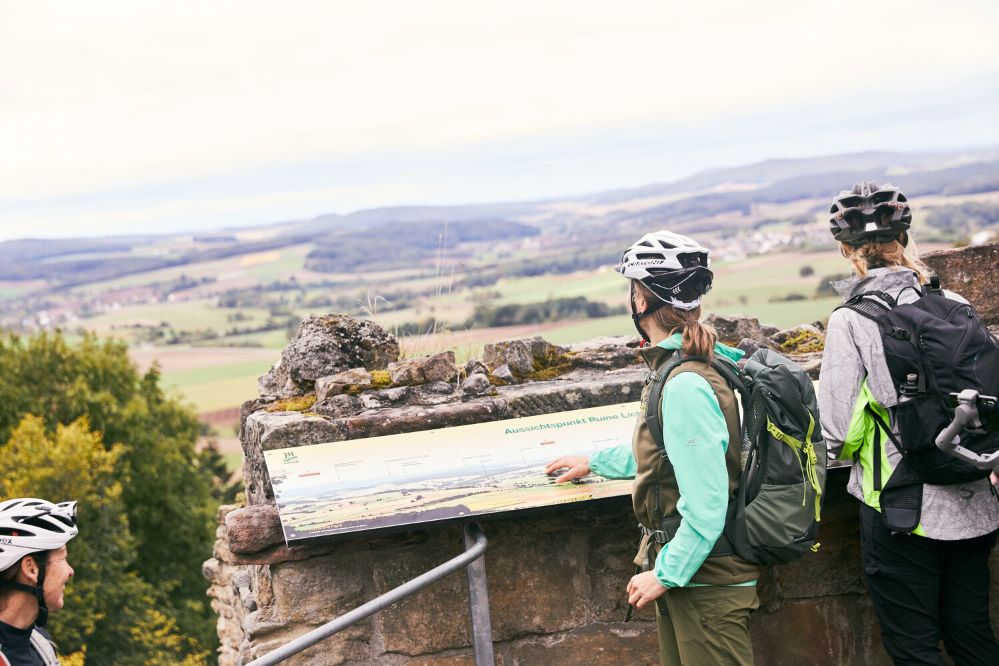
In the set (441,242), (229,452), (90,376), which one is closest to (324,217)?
(229,452)

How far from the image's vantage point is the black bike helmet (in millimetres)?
3193

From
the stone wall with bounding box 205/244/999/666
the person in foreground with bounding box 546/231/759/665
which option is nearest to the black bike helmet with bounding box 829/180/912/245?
the person in foreground with bounding box 546/231/759/665

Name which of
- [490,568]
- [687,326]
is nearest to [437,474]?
[490,568]

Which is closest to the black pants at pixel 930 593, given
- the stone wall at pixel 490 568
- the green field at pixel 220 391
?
the stone wall at pixel 490 568

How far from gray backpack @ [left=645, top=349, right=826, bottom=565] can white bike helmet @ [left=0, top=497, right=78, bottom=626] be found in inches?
74.3

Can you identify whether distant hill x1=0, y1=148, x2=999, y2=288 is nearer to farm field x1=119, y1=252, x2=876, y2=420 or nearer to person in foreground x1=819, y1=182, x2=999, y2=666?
farm field x1=119, y1=252, x2=876, y2=420

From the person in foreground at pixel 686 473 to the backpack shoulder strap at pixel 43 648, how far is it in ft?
5.79

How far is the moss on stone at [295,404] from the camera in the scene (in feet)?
13.8

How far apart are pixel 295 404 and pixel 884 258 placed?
246 centimetres

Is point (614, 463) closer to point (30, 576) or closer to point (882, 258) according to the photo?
point (882, 258)

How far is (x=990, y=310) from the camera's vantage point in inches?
196

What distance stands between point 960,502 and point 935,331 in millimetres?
516

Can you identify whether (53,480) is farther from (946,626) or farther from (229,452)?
(229,452)

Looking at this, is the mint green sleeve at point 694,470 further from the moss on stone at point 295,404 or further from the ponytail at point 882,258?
the moss on stone at point 295,404
